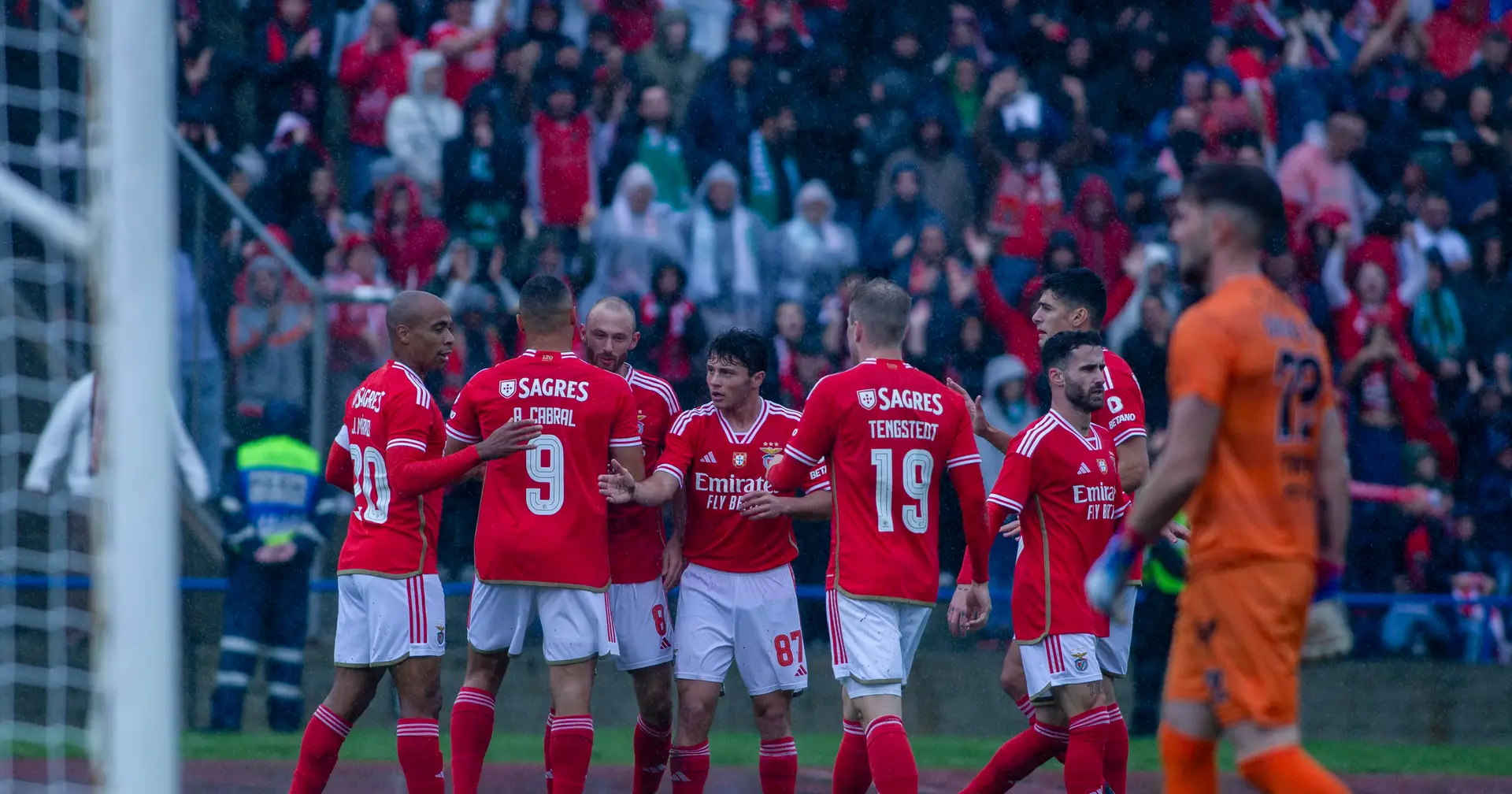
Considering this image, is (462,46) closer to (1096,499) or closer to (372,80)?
(372,80)

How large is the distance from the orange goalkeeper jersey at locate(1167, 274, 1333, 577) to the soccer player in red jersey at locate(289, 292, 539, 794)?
3.57 m

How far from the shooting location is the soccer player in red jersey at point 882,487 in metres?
6.78

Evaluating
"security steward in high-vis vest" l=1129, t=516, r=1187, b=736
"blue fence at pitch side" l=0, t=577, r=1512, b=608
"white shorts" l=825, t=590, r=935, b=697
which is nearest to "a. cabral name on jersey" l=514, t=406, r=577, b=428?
"white shorts" l=825, t=590, r=935, b=697

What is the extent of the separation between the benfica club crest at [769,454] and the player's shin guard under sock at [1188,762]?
3004mm

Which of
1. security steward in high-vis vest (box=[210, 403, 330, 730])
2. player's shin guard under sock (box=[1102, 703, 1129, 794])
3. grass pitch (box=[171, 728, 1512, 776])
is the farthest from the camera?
security steward in high-vis vest (box=[210, 403, 330, 730])

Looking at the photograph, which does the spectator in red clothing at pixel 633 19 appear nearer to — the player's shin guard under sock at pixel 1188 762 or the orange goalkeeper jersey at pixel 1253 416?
the orange goalkeeper jersey at pixel 1253 416

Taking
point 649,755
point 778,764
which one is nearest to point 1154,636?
point 778,764

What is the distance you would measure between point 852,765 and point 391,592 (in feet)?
7.31

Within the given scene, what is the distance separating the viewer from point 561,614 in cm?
702

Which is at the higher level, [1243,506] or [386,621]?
[1243,506]

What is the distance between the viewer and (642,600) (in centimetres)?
759

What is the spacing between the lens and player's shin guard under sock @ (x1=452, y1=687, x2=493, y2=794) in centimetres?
717

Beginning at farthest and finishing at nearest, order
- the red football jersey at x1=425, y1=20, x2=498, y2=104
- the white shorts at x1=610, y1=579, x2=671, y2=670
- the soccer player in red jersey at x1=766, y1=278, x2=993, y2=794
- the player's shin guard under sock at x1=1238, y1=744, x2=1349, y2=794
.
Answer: the red football jersey at x1=425, y1=20, x2=498, y2=104
the white shorts at x1=610, y1=579, x2=671, y2=670
the soccer player in red jersey at x1=766, y1=278, x2=993, y2=794
the player's shin guard under sock at x1=1238, y1=744, x2=1349, y2=794

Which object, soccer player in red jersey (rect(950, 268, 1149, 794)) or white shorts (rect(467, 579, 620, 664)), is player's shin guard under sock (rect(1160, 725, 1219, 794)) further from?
white shorts (rect(467, 579, 620, 664))
